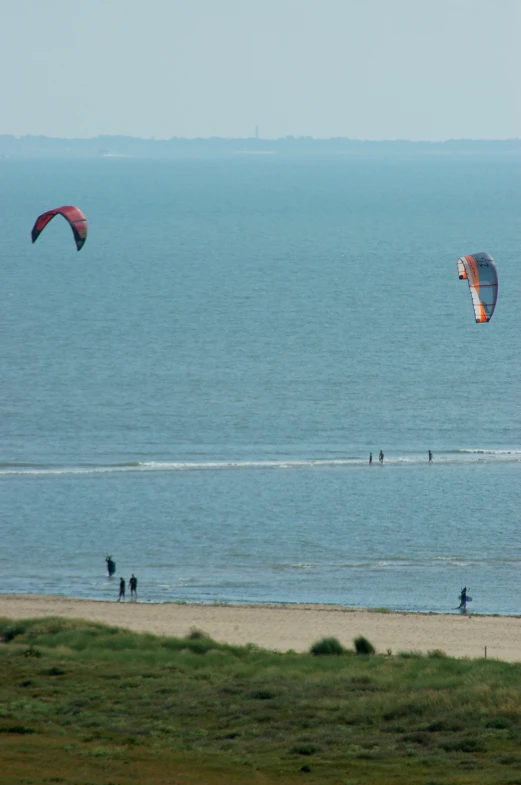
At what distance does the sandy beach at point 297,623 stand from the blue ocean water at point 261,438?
63.5 inches

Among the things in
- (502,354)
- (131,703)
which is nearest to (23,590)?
(131,703)

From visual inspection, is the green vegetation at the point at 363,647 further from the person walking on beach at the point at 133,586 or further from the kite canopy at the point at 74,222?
the kite canopy at the point at 74,222

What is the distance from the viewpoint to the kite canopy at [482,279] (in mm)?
30531

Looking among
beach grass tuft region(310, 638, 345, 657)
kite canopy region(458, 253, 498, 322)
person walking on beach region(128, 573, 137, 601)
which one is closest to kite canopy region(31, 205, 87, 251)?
person walking on beach region(128, 573, 137, 601)

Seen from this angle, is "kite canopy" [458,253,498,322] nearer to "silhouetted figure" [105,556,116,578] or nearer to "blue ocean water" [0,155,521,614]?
"blue ocean water" [0,155,521,614]

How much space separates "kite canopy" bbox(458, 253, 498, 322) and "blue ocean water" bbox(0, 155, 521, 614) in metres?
6.79

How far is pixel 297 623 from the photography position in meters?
25.6

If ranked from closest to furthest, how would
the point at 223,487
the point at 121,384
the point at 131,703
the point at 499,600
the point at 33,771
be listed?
the point at 33,771, the point at 131,703, the point at 499,600, the point at 223,487, the point at 121,384

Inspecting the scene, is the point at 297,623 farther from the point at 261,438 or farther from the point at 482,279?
the point at 261,438

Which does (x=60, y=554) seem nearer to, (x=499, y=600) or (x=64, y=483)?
(x=64, y=483)

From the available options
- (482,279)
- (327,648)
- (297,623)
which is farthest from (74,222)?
(327,648)

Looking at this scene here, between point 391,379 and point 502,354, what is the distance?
33.6 ft

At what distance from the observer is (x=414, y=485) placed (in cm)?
4056

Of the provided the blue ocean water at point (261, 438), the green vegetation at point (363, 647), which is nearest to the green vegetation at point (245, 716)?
the green vegetation at point (363, 647)
